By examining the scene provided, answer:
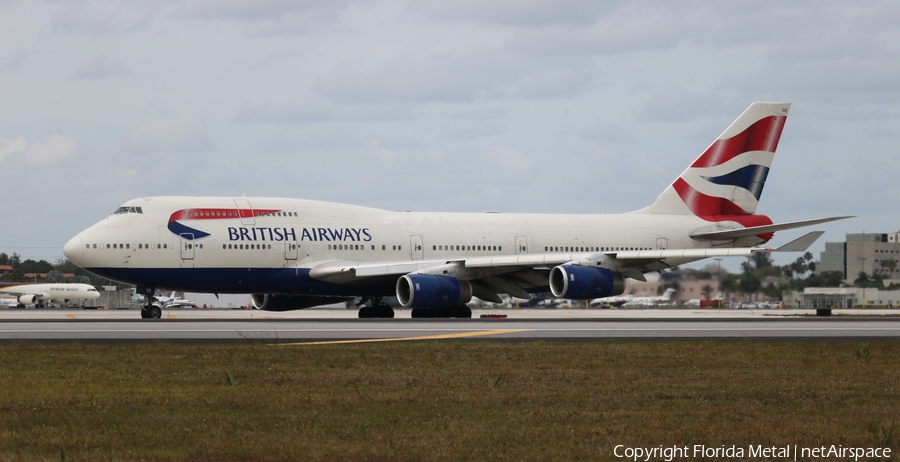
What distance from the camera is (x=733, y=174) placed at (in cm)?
4188

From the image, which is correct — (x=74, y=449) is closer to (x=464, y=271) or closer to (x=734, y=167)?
(x=464, y=271)

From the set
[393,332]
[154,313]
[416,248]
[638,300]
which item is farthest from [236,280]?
[638,300]

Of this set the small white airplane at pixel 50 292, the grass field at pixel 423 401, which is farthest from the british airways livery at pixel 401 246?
the small white airplane at pixel 50 292

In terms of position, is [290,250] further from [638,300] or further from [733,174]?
[638,300]

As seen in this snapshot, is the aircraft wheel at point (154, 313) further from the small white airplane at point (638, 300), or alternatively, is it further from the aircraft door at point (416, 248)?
the small white airplane at point (638, 300)

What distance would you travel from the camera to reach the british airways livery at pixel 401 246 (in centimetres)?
3394

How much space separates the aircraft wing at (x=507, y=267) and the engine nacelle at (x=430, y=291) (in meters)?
0.74

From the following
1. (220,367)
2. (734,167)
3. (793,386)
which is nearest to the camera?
(793,386)

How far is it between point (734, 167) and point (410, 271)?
1446cm

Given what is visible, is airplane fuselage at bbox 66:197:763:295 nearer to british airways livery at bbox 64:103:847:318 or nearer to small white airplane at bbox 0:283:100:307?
british airways livery at bbox 64:103:847:318

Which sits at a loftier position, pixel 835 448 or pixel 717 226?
pixel 717 226

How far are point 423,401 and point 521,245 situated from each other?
90.0 ft

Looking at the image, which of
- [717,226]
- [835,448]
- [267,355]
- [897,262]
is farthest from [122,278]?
[897,262]

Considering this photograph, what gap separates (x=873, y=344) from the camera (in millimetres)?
21109
